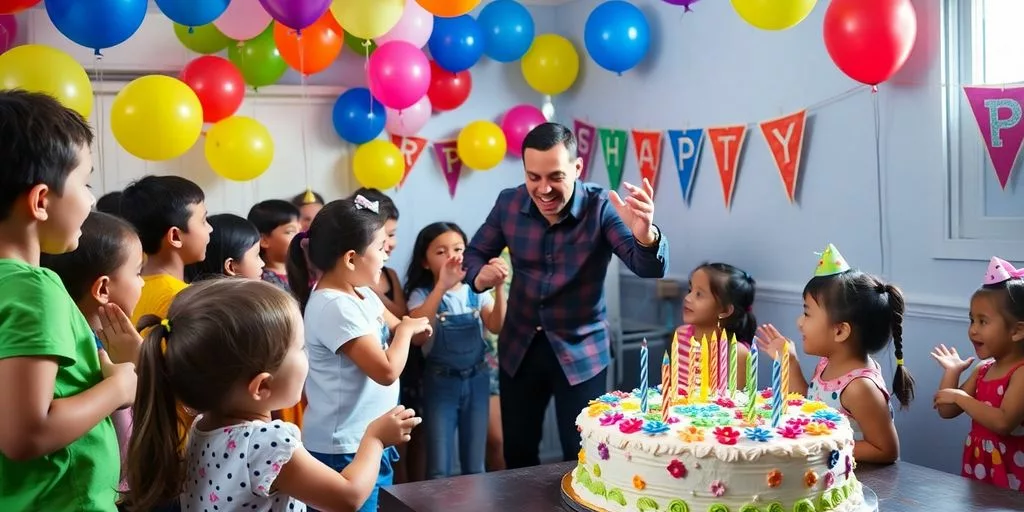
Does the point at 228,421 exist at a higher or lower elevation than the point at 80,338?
lower

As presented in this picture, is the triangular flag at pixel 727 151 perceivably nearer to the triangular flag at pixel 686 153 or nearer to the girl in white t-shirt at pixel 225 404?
the triangular flag at pixel 686 153

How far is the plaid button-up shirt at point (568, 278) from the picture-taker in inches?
→ 132

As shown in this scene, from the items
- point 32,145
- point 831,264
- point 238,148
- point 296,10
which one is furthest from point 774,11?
point 32,145

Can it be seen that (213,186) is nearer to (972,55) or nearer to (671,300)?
(671,300)

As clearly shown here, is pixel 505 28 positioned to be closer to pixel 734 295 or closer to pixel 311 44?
pixel 311 44

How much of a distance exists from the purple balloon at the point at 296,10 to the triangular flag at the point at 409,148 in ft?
5.28

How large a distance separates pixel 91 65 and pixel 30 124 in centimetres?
320

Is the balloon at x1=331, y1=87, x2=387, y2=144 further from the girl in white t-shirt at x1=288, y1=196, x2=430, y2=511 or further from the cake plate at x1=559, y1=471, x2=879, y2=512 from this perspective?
the cake plate at x1=559, y1=471, x2=879, y2=512

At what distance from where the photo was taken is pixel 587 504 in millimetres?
2250

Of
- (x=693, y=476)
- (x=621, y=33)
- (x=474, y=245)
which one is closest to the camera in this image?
(x=693, y=476)

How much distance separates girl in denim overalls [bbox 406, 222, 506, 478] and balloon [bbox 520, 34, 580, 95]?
1234 millimetres

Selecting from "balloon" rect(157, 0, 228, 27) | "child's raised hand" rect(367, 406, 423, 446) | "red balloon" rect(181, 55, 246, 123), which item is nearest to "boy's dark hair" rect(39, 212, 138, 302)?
"child's raised hand" rect(367, 406, 423, 446)

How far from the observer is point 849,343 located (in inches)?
111

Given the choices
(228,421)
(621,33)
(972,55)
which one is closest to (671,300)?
(621,33)
